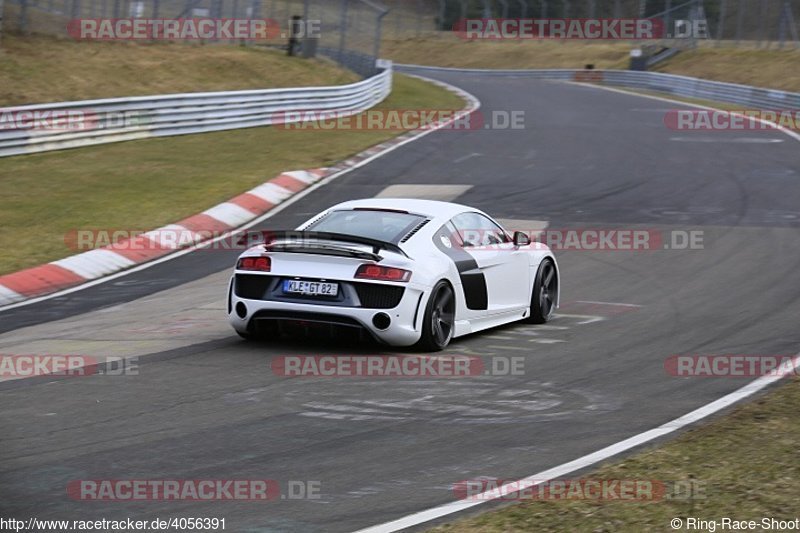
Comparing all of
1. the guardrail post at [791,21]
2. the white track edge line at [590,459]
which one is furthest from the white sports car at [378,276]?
Result: the guardrail post at [791,21]

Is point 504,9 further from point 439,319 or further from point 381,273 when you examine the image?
point 381,273

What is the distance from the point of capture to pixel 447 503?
6.07 meters

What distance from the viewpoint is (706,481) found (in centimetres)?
640

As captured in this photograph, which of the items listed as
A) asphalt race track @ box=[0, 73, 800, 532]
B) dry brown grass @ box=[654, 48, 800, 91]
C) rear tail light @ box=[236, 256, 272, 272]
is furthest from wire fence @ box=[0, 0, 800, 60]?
rear tail light @ box=[236, 256, 272, 272]

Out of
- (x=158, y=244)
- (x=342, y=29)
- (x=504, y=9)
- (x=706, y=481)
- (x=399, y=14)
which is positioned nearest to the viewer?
(x=706, y=481)

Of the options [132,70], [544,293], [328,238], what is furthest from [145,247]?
[132,70]

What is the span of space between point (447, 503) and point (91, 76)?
2520cm

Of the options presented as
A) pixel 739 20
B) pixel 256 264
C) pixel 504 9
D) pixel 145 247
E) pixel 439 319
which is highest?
pixel 739 20

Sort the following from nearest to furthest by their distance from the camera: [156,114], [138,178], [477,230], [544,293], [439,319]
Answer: [439,319] < [477,230] < [544,293] < [138,178] < [156,114]

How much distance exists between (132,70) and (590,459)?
26.0 m

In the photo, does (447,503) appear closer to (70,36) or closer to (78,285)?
(78,285)

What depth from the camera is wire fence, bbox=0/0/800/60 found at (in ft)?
102

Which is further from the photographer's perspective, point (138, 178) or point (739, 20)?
point (739, 20)

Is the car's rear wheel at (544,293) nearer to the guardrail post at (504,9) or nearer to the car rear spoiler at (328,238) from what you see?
the car rear spoiler at (328,238)
